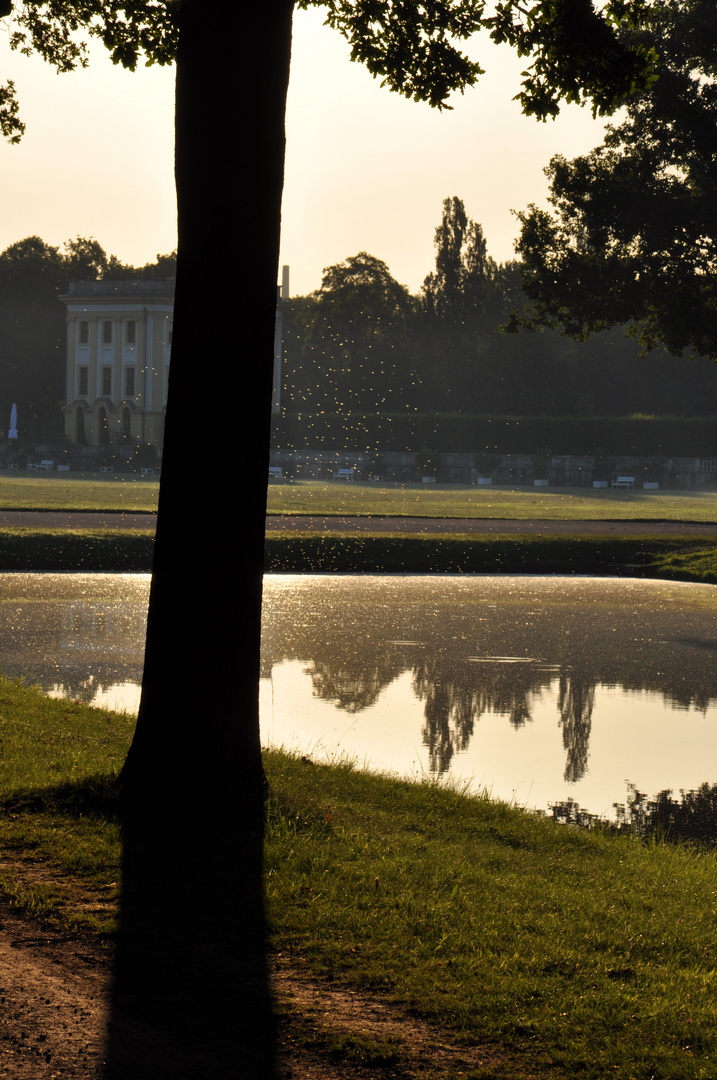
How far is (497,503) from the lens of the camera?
155ft

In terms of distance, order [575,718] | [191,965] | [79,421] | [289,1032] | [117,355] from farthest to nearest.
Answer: [117,355] < [79,421] < [575,718] < [191,965] < [289,1032]

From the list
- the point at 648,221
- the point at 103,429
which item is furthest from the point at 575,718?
the point at 103,429

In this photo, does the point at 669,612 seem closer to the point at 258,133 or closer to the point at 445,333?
the point at 258,133

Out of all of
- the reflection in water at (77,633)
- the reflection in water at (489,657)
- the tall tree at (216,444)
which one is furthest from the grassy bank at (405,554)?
the tall tree at (216,444)

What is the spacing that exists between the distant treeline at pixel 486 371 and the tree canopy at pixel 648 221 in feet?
207

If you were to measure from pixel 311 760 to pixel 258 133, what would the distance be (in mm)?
4468

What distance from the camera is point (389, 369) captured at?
93.2 m

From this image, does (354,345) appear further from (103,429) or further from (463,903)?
(463,903)

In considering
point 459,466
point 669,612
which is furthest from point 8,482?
point 669,612

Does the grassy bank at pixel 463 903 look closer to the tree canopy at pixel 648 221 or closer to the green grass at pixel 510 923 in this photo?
the green grass at pixel 510 923

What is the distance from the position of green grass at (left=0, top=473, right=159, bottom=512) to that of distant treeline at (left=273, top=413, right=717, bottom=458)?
24.7 metres

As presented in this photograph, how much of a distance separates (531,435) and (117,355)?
115 feet

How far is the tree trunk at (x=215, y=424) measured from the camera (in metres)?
6.75

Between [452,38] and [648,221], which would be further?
[648,221]
